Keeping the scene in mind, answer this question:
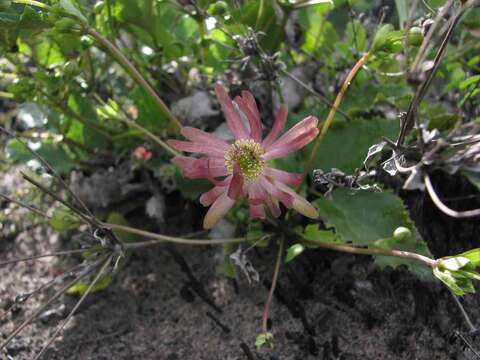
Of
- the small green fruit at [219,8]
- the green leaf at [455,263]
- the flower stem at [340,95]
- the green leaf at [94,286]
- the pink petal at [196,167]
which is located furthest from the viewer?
the green leaf at [94,286]

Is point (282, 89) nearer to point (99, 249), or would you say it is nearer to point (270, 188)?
point (270, 188)

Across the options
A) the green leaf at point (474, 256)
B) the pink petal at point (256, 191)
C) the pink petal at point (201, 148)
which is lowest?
the green leaf at point (474, 256)

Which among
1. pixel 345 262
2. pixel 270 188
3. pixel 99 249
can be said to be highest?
pixel 270 188

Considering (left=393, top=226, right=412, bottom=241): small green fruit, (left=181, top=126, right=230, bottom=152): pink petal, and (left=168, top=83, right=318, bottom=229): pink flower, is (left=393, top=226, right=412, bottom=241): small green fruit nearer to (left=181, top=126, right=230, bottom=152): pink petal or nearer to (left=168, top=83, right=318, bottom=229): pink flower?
(left=168, top=83, right=318, bottom=229): pink flower

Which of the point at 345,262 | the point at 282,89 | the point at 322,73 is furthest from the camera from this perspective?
the point at 322,73

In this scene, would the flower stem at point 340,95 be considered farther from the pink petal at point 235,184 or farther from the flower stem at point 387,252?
the pink petal at point 235,184

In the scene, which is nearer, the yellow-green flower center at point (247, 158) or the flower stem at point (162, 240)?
the yellow-green flower center at point (247, 158)

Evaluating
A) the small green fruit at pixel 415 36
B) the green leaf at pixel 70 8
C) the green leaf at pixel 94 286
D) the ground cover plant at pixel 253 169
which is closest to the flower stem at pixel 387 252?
the ground cover plant at pixel 253 169

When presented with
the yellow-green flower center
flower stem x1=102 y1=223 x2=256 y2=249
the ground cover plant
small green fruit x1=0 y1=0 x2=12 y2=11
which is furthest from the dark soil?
small green fruit x1=0 y1=0 x2=12 y2=11

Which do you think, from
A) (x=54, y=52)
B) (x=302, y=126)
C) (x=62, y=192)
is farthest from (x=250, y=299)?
(x=54, y=52)
